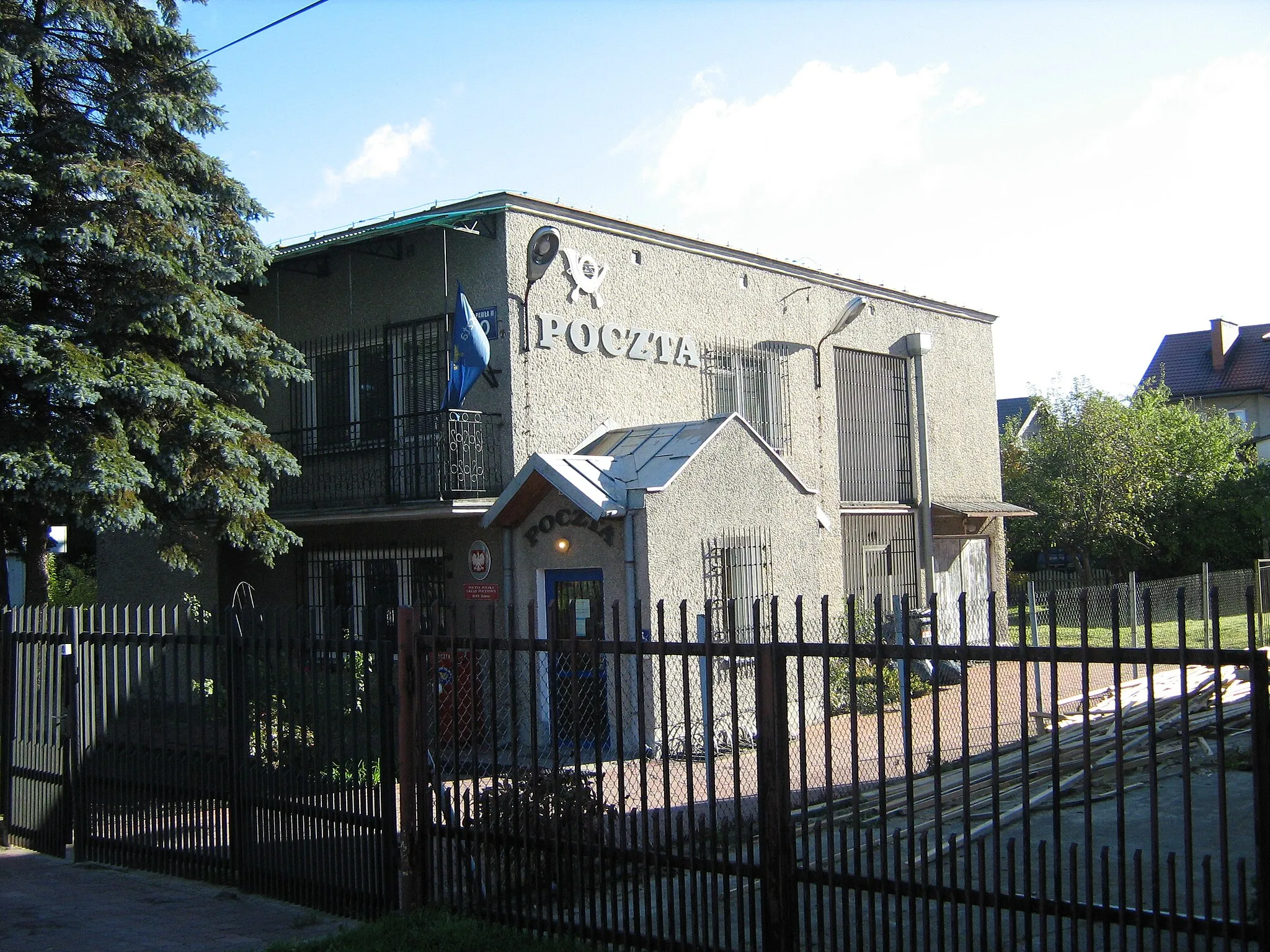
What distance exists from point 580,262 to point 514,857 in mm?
8766

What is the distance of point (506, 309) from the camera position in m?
13.1

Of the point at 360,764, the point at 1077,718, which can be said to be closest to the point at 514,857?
the point at 360,764

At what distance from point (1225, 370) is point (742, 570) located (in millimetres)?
38452

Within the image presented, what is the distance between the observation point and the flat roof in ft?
42.9

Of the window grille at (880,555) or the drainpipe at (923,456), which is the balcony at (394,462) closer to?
the window grille at (880,555)

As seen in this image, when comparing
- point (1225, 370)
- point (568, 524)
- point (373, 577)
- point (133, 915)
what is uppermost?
point (1225, 370)

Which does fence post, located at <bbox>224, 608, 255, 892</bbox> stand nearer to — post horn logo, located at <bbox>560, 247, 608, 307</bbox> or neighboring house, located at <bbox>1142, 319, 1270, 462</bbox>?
post horn logo, located at <bbox>560, 247, 608, 307</bbox>

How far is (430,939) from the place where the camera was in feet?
20.0

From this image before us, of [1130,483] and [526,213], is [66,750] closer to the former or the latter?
[526,213]

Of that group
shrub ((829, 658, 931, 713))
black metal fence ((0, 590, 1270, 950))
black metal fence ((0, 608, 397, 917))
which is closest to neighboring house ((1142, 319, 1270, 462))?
shrub ((829, 658, 931, 713))

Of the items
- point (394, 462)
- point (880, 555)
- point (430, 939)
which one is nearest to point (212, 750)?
point (430, 939)

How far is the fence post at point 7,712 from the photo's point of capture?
9555 mm

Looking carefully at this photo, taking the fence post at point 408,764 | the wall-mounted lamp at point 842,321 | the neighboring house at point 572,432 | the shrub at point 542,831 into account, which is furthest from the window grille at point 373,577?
the shrub at point 542,831

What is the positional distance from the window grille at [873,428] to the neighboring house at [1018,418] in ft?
58.0
